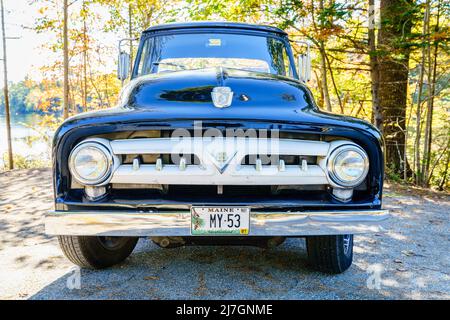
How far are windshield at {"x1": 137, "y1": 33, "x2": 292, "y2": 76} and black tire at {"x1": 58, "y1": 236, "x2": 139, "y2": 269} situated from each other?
1.48 m

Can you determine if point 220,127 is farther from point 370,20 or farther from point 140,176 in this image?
point 370,20

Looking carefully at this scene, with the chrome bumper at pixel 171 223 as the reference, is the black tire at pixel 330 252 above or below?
below

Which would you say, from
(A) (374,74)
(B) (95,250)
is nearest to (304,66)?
(B) (95,250)

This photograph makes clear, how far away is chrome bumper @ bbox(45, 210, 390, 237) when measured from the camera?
2137mm

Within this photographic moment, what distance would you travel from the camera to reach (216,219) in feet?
7.06

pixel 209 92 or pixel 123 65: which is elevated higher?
pixel 123 65

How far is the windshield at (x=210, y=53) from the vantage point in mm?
3541

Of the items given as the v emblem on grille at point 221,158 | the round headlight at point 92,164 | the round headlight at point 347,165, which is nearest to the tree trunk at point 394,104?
the round headlight at point 347,165

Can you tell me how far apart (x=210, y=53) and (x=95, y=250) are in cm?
192

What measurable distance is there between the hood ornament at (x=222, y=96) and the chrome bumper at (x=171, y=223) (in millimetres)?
683

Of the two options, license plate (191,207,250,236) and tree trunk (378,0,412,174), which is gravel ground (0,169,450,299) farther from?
tree trunk (378,0,412,174)

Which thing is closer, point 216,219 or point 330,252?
point 216,219

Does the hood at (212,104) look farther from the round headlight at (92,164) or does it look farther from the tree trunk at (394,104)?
the tree trunk at (394,104)

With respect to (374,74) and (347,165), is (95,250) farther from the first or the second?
(374,74)
